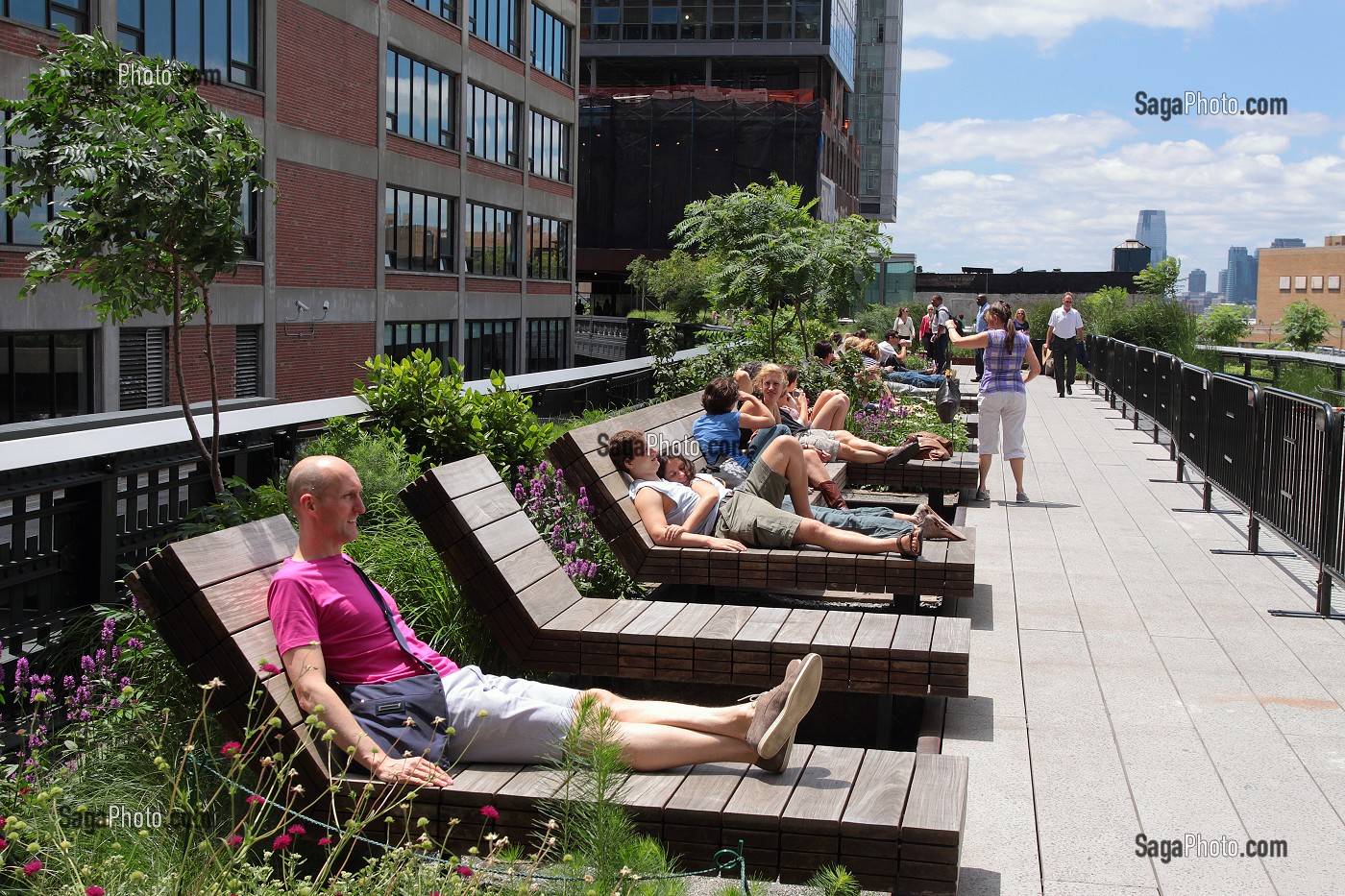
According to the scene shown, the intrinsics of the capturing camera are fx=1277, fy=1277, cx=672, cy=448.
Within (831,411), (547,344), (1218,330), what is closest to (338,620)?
(831,411)

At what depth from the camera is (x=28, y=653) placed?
5.00 metres

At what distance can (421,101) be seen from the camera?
39.0 metres

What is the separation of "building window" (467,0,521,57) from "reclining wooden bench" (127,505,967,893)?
40778mm

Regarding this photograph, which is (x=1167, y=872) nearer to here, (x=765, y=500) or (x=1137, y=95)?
(x=765, y=500)

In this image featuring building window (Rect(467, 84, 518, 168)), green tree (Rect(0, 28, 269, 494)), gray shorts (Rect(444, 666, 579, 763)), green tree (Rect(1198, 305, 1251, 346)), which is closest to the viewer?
gray shorts (Rect(444, 666, 579, 763))

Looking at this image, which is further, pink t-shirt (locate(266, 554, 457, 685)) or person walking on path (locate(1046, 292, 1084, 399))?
person walking on path (locate(1046, 292, 1084, 399))

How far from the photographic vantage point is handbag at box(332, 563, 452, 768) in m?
4.01

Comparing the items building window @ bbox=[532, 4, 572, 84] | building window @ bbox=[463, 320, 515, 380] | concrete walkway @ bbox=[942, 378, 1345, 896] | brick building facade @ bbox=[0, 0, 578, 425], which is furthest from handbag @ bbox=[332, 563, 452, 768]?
building window @ bbox=[532, 4, 572, 84]

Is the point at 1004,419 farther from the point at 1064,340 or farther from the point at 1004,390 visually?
the point at 1064,340

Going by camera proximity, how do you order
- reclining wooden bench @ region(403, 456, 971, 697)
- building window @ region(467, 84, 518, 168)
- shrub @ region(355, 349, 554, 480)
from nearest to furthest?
1. reclining wooden bench @ region(403, 456, 971, 697)
2. shrub @ region(355, 349, 554, 480)
3. building window @ region(467, 84, 518, 168)

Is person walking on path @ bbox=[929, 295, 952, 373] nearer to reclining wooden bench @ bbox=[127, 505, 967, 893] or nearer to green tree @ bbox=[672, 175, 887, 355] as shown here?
green tree @ bbox=[672, 175, 887, 355]

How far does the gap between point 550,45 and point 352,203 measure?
18628 millimetres

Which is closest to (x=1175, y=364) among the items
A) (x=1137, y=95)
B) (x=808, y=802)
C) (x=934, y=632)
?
(x=1137, y=95)

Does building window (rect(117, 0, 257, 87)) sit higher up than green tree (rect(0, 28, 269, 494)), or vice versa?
building window (rect(117, 0, 257, 87))
